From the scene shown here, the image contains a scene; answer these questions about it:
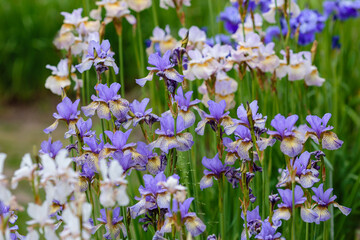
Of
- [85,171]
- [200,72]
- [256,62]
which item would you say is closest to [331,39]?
[256,62]

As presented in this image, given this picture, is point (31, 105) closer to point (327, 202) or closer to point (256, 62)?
point (256, 62)

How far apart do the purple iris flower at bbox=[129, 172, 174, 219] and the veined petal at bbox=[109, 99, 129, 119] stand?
0.21 meters

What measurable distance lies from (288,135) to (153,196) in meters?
0.40

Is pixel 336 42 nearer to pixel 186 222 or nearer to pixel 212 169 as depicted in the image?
pixel 212 169


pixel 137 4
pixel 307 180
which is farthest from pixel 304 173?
pixel 137 4

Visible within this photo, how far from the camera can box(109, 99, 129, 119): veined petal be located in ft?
5.03

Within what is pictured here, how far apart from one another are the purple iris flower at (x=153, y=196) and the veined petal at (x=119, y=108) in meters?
0.21

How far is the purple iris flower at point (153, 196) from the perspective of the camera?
140 cm

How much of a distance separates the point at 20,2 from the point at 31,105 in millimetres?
1054

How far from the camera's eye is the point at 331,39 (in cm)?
366

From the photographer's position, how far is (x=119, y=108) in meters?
1.54

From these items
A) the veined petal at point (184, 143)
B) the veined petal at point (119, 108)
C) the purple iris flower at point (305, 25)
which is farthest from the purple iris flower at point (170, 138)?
the purple iris flower at point (305, 25)

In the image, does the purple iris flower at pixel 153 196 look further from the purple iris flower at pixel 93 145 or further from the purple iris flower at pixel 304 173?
the purple iris flower at pixel 304 173

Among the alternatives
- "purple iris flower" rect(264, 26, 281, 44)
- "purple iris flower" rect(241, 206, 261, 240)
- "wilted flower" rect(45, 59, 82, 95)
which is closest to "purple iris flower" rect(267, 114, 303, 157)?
"purple iris flower" rect(241, 206, 261, 240)
